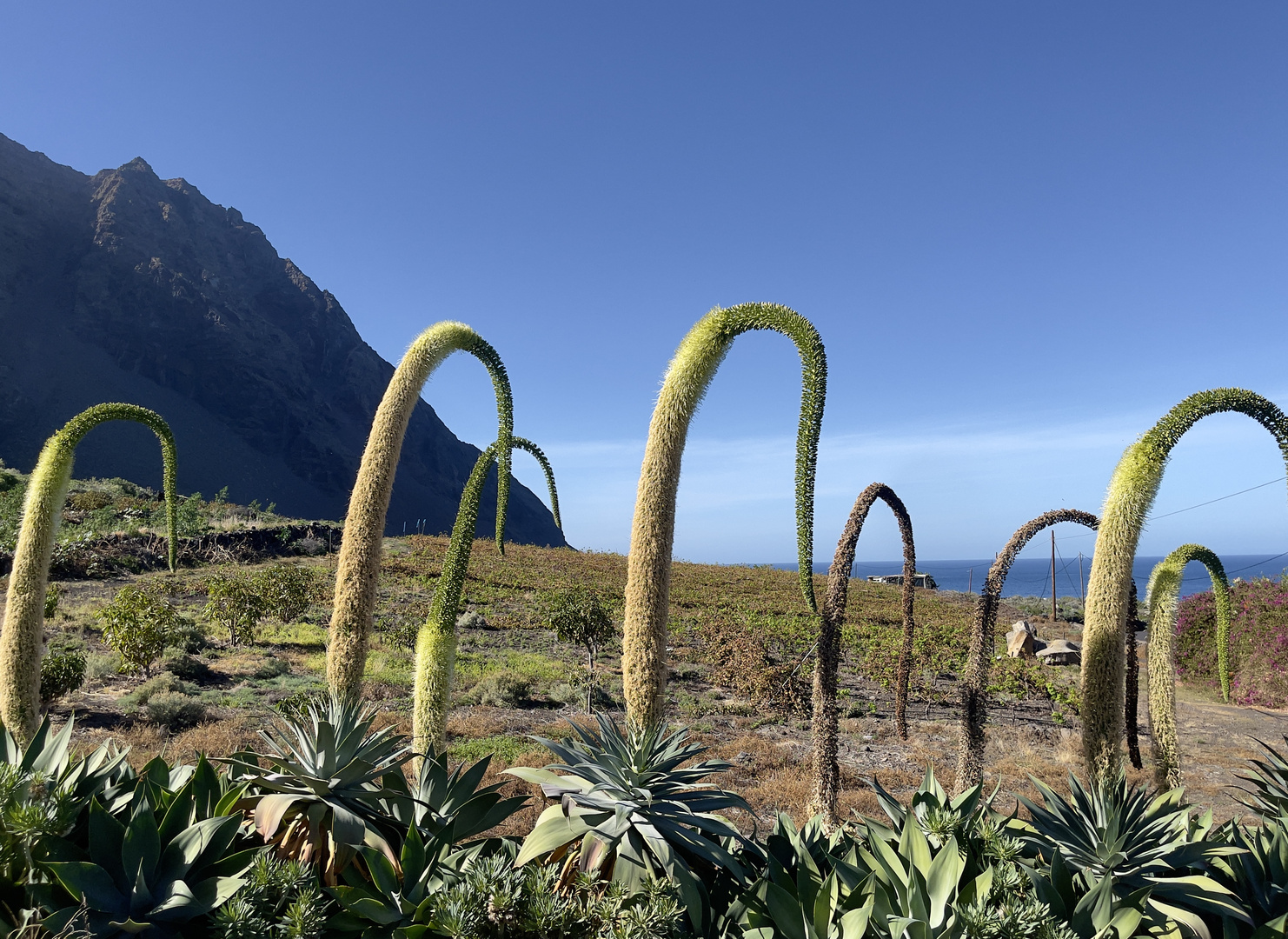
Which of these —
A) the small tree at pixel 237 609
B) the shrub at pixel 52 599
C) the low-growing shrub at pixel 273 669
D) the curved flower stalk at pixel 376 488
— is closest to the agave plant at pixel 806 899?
the curved flower stalk at pixel 376 488

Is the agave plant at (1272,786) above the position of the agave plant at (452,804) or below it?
below

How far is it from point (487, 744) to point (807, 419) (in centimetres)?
947

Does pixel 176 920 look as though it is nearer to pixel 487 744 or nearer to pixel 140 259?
pixel 487 744

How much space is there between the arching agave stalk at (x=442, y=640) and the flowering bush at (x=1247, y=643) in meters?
23.2

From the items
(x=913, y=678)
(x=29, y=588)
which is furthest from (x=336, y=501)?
(x=29, y=588)

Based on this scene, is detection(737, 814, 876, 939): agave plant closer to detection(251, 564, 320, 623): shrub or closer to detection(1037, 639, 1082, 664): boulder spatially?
detection(251, 564, 320, 623): shrub

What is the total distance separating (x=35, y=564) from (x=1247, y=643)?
2630cm

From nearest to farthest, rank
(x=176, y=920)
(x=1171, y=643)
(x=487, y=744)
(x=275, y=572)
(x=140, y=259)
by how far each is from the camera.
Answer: (x=176, y=920)
(x=1171, y=643)
(x=487, y=744)
(x=275, y=572)
(x=140, y=259)

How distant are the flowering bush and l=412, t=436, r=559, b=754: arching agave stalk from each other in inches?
912

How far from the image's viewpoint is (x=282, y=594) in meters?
18.1

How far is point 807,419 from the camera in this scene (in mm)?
2367

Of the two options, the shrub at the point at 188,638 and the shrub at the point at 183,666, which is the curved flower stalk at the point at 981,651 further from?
the shrub at the point at 188,638

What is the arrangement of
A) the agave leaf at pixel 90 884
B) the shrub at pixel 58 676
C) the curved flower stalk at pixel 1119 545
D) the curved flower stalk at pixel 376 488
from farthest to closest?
the shrub at pixel 58 676 < the curved flower stalk at pixel 1119 545 < the curved flower stalk at pixel 376 488 < the agave leaf at pixel 90 884

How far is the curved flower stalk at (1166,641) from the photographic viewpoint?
536 centimetres
